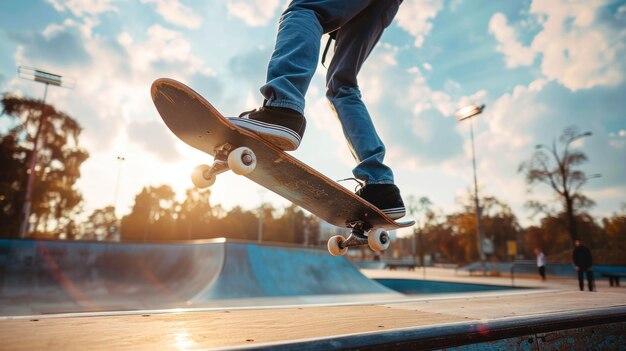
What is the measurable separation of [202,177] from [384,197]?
1072 millimetres

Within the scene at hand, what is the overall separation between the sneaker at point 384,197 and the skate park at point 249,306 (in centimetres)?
57

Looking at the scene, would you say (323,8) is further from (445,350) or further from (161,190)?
(161,190)

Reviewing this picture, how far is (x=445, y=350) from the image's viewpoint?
1193mm

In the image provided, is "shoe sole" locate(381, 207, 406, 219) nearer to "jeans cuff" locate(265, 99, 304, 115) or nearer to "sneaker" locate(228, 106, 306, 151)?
"sneaker" locate(228, 106, 306, 151)

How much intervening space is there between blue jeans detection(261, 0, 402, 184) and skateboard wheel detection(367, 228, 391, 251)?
33 centimetres

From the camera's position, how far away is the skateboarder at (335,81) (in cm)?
166

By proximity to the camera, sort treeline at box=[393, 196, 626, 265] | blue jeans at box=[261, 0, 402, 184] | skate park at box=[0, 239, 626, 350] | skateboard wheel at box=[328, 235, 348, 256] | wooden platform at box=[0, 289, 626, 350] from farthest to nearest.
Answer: treeline at box=[393, 196, 626, 265], skateboard wheel at box=[328, 235, 348, 256], blue jeans at box=[261, 0, 402, 184], skate park at box=[0, 239, 626, 350], wooden platform at box=[0, 289, 626, 350]

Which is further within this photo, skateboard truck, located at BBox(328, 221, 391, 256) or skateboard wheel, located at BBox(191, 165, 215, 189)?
skateboard truck, located at BBox(328, 221, 391, 256)

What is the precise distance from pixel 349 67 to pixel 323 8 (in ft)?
1.73

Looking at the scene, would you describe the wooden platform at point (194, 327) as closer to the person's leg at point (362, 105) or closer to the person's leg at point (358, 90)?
the person's leg at point (362, 105)

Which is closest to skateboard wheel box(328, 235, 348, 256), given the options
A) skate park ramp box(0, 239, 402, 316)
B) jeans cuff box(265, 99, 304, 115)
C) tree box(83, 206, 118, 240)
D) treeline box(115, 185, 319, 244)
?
jeans cuff box(265, 99, 304, 115)

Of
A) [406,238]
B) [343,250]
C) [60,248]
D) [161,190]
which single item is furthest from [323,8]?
[406,238]

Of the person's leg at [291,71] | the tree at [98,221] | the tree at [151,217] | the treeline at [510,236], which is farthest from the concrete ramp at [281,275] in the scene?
the tree at [98,221]

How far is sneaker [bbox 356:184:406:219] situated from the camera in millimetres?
2166
